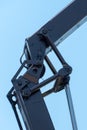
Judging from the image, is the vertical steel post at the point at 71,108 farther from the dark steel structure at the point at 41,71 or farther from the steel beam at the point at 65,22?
the steel beam at the point at 65,22

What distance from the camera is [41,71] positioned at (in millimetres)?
5043

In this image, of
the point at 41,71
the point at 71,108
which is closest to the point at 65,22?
the point at 41,71

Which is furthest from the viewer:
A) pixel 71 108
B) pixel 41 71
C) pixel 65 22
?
pixel 65 22

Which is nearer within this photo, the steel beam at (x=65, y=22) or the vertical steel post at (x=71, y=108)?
the vertical steel post at (x=71, y=108)

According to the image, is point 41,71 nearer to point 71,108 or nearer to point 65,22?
point 71,108

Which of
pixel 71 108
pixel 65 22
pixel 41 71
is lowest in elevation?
pixel 71 108

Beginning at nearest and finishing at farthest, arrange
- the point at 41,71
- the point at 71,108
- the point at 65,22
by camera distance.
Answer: the point at 71,108, the point at 41,71, the point at 65,22

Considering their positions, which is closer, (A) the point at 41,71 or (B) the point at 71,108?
(B) the point at 71,108

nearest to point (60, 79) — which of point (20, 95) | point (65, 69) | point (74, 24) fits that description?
point (65, 69)

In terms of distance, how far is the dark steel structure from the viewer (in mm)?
4715

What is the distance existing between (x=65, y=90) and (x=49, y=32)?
74 cm

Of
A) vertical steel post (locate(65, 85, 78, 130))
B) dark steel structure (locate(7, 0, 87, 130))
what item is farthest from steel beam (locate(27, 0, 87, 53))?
vertical steel post (locate(65, 85, 78, 130))

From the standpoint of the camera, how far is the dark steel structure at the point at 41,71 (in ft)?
15.5

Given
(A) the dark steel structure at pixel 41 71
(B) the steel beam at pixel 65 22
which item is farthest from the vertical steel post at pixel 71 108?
(B) the steel beam at pixel 65 22
